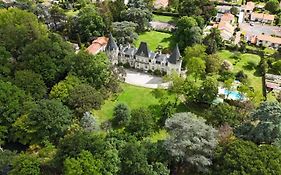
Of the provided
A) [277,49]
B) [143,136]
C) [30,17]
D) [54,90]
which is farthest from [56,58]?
[277,49]

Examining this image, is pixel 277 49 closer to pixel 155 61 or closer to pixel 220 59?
pixel 220 59

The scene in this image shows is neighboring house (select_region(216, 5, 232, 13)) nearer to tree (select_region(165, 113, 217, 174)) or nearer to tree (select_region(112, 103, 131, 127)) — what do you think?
tree (select_region(112, 103, 131, 127))

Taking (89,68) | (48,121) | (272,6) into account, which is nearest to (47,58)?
(89,68)

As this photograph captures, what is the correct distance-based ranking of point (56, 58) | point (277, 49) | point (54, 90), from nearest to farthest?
point (54, 90) < point (56, 58) < point (277, 49)

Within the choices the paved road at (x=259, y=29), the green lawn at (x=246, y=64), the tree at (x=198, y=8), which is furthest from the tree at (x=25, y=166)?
the paved road at (x=259, y=29)

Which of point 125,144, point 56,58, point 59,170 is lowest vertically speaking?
point 59,170

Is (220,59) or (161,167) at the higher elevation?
(220,59)

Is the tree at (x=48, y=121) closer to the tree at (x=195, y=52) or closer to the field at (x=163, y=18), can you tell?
the tree at (x=195, y=52)

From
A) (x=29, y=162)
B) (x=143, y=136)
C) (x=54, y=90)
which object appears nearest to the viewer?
(x=29, y=162)
